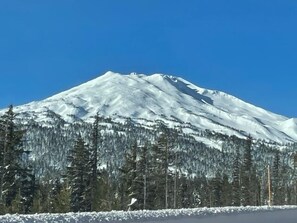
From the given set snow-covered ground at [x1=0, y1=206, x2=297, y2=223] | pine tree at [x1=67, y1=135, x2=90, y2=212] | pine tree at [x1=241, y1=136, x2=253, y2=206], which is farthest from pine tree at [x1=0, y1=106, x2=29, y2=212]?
pine tree at [x1=241, y1=136, x2=253, y2=206]

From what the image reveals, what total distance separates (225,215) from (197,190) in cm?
9503

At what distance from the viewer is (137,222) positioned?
16.5 metres

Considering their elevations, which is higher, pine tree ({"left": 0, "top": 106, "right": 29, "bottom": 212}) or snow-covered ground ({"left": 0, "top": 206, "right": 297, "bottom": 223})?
pine tree ({"left": 0, "top": 106, "right": 29, "bottom": 212})

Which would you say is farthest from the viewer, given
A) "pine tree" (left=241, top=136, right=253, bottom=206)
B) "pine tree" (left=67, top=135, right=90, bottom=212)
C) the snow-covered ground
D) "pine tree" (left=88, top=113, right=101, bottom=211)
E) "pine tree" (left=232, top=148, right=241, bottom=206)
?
"pine tree" (left=241, top=136, right=253, bottom=206)

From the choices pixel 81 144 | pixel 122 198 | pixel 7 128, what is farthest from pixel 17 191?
pixel 122 198

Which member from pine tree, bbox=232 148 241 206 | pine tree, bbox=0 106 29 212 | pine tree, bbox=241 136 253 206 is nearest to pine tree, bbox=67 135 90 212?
pine tree, bbox=0 106 29 212

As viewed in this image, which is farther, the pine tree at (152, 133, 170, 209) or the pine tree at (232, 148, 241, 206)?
the pine tree at (232, 148, 241, 206)

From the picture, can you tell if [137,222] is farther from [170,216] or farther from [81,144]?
[81,144]

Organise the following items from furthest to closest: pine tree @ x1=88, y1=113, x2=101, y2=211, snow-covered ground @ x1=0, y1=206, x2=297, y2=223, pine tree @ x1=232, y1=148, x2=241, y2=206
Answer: pine tree @ x1=232, y1=148, x2=241, y2=206 < pine tree @ x1=88, y1=113, x2=101, y2=211 < snow-covered ground @ x1=0, y1=206, x2=297, y2=223

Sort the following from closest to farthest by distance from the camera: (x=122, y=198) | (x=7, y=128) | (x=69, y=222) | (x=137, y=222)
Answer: (x=69, y=222) < (x=137, y=222) < (x=7, y=128) < (x=122, y=198)

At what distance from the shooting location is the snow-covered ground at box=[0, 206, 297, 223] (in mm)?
14125

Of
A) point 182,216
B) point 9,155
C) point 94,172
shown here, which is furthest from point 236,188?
point 182,216

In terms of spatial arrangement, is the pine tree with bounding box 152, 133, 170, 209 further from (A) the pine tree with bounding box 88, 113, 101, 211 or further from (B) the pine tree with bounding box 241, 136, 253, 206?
(B) the pine tree with bounding box 241, 136, 253, 206

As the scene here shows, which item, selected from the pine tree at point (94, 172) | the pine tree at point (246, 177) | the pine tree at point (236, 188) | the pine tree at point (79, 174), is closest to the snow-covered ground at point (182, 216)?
the pine tree at point (94, 172)
